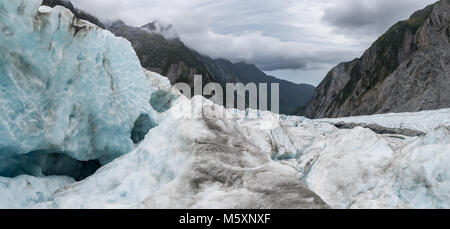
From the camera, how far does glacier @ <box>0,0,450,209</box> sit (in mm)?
9930

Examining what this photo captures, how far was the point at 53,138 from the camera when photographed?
39.2 ft

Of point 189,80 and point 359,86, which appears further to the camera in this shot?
point 189,80

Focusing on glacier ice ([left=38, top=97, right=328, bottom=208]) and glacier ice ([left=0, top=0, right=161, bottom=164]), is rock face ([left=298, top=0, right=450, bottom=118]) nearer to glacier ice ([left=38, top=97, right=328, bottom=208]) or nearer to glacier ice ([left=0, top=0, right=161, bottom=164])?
glacier ice ([left=38, top=97, right=328, bottom=208])

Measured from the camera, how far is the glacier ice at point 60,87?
10914 mm

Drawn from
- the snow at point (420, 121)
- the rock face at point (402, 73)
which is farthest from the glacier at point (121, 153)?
the rock face at point (402, 73)

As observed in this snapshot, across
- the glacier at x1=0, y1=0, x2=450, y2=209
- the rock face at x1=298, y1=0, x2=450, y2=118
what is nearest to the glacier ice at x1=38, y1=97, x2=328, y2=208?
the glacier at x1=0, y1=0, x2=450, y2=209

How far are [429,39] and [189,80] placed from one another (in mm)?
118007

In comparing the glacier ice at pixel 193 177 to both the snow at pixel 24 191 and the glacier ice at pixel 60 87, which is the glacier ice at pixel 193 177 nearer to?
the snow at pixel 24 191

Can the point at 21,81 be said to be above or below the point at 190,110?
above

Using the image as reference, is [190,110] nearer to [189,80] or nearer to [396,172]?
[396,172]

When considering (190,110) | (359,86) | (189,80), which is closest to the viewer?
(190,110)

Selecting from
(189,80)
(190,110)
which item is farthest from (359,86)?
(190,110)

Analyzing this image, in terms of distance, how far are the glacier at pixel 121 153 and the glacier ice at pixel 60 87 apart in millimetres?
34
